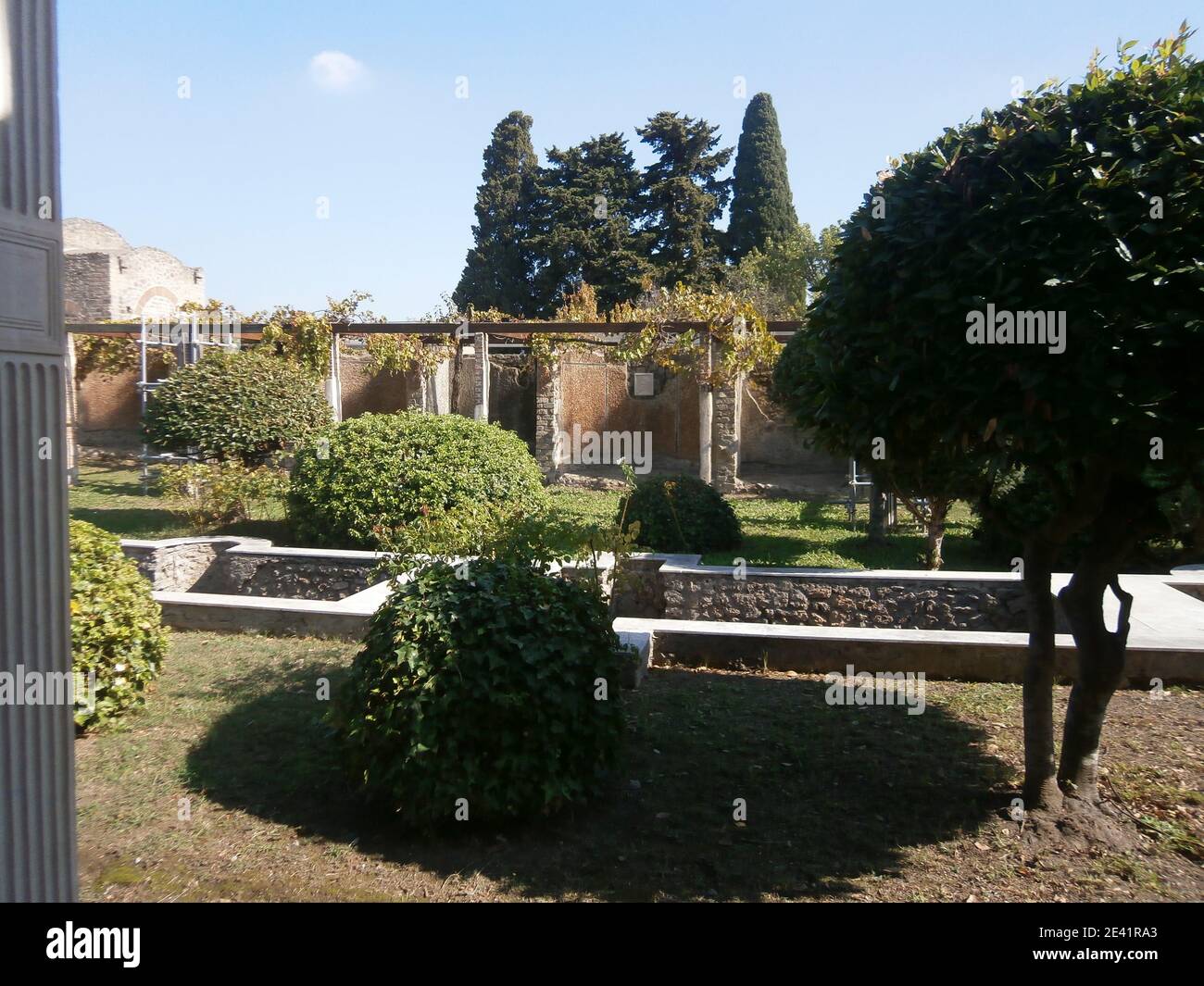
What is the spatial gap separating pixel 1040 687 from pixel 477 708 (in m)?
2.44

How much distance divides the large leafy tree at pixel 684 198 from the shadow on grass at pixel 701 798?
24861mm

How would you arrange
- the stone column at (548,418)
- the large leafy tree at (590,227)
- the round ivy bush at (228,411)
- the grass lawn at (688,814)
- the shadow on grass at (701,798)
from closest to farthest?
1. the grass lawn at (688,814)
2. the shadow on grass at (701,798)
3. the round ivy bush at (228,411)
4. the stone column at (548,418)
5. the large leafy tree at (590,227)

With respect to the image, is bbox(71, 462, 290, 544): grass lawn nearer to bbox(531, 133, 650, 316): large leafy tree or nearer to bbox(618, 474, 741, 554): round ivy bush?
bbox(618, 474, 741, 554): round ivy bush

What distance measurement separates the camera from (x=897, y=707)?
530 centimetres

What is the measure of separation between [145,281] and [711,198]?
1735cm

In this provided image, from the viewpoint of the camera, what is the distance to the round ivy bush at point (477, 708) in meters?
3.69

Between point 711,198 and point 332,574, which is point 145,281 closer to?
point 711,198

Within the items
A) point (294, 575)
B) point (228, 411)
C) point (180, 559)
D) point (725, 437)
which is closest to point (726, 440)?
point (725, 437)

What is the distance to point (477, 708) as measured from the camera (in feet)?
12.2

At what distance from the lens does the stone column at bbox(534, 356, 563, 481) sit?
16.2m

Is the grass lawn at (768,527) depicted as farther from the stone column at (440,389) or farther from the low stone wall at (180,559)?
the stone column at (440,389)

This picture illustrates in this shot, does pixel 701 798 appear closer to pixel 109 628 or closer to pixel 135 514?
pixel 109 628

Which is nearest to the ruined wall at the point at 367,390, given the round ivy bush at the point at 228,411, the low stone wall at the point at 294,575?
the round ivy bush at the point at 228,411

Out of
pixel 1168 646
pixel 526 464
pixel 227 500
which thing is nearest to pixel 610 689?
pixel 1168 646
